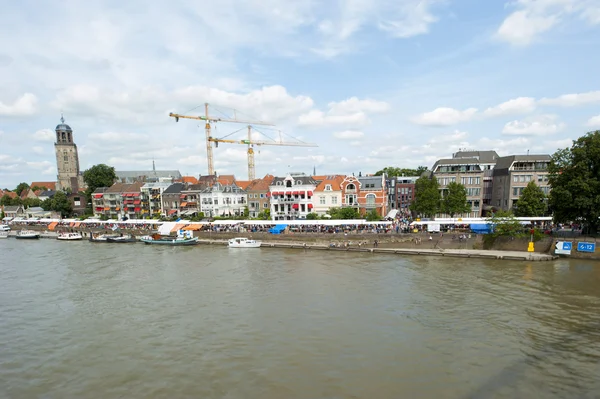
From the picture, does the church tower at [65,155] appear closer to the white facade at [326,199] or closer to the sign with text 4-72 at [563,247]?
the white facade at [326,199]

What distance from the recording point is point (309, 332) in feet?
66.1

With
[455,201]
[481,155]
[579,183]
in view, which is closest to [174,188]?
[455,201]

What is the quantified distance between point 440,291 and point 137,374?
22.3 m

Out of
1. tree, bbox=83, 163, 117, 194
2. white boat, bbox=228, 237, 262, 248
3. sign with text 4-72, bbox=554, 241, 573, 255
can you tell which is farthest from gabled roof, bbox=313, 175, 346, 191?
tree, bbox=83, 163, 117, 194

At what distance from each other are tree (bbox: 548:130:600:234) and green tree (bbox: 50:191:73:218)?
117 m

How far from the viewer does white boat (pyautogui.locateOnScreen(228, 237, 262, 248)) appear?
167ft

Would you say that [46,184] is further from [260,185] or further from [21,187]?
[260,185]

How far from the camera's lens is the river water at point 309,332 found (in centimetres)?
1524

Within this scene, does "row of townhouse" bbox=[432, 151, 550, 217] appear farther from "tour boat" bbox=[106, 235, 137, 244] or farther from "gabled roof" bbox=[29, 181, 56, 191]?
"gabled roof" bbox=[29, 181, 56, 191]

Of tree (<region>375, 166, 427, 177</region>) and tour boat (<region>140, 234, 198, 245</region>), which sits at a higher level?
tree (<region>375, 166, 427, 177</region>)

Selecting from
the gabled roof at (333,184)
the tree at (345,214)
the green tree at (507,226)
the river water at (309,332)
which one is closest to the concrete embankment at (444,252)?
the river water at (309,332)

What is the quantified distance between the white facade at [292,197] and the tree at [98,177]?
69.3m

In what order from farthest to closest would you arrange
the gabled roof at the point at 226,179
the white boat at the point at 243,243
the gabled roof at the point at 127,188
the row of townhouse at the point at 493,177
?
1. the gabled roof at the point at 127,188
2. the gabled roof at the point at 226,179
3. the row of townhouse at the point at 493,177
4. the white boat at the point at 243,243

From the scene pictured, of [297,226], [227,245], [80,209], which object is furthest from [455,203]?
[80,209]
